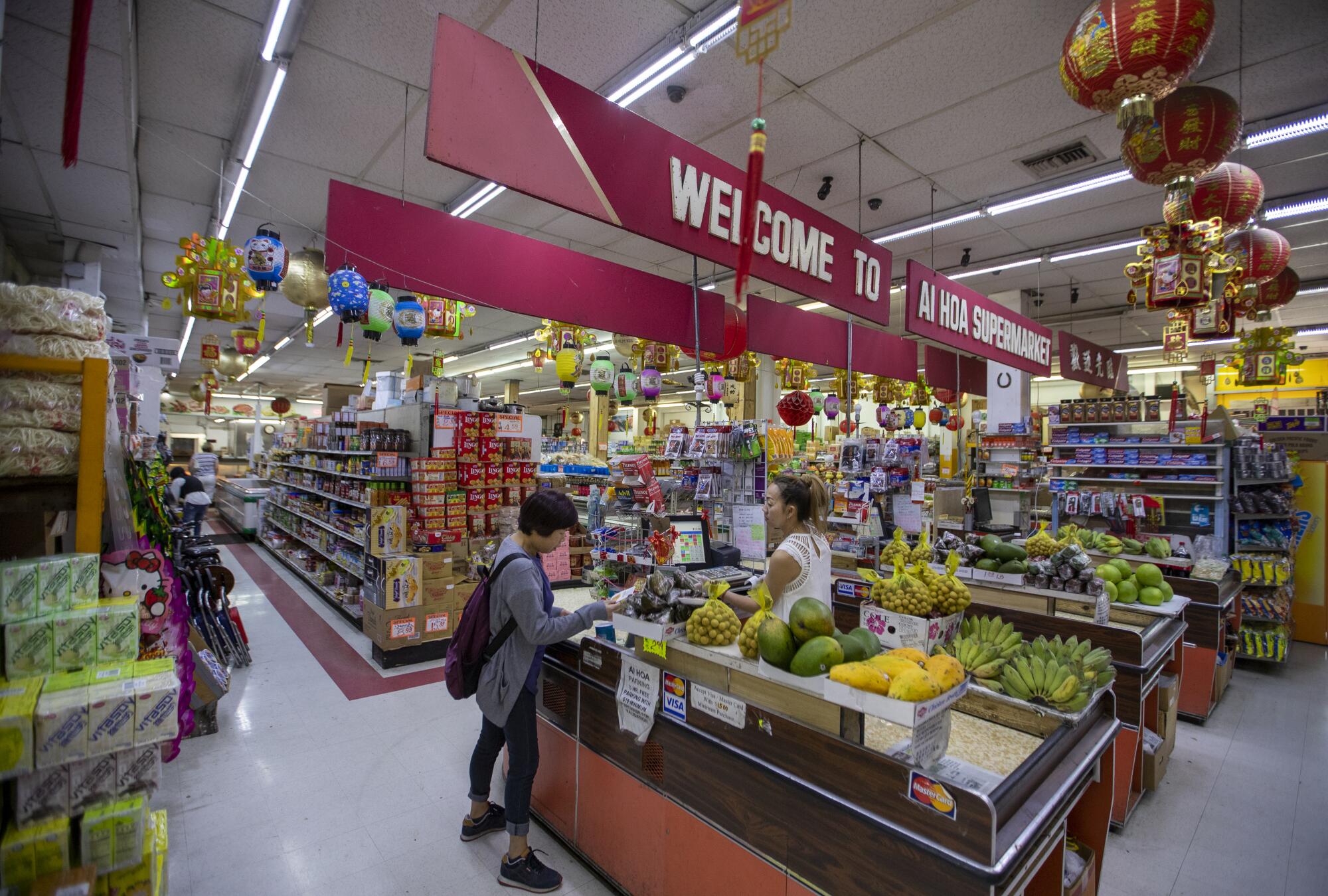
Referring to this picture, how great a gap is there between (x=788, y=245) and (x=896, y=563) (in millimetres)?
1836

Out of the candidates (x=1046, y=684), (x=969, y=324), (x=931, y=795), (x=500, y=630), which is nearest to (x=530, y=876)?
(x=500, y=630)

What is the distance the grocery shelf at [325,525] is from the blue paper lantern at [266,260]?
2.39 metres

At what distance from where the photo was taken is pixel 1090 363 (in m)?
8.79

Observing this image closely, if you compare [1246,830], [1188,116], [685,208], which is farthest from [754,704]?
[1188,116]

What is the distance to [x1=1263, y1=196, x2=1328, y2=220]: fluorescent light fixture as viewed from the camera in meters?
5.93

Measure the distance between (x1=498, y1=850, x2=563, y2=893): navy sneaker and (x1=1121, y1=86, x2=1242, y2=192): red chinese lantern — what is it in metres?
4.22

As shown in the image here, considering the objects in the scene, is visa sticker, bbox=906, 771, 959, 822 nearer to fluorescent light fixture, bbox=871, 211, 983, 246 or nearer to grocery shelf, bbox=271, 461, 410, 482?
grocery shelf, bbox=271, 461, 410, 482

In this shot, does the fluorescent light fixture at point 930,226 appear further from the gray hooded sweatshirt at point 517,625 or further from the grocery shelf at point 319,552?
the grocery shelf at point 319,552

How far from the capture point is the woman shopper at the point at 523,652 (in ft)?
7.59

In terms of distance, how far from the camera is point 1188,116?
2973 mm

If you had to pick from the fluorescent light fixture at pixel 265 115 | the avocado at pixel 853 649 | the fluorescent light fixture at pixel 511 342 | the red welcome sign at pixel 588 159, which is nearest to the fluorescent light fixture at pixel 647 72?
the red welcome sign at pixel 588 159

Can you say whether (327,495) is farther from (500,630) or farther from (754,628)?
(754,628)

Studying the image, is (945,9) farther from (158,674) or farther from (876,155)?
(158,674)

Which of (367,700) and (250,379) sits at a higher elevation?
(250,379)
